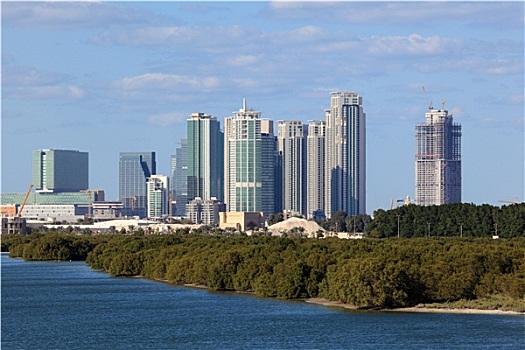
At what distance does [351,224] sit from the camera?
17825 cm

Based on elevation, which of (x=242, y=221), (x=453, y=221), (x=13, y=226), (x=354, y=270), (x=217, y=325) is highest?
(x=453, y=221)

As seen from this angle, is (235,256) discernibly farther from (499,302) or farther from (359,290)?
(499,302)

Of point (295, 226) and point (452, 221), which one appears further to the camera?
point (295, 226)

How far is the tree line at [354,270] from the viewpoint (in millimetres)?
59406

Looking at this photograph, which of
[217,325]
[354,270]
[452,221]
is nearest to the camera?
[217,325]

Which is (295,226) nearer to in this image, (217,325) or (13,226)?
(13,226)

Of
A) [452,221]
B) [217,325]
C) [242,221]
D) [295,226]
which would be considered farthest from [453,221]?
[242,221]

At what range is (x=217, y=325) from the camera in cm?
5447

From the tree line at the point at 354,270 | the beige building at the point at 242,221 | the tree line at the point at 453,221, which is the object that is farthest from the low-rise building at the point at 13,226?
the tree line at the point at 354,270

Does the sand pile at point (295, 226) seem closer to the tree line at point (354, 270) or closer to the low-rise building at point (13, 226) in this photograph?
the low-rise building at point (13, 226)

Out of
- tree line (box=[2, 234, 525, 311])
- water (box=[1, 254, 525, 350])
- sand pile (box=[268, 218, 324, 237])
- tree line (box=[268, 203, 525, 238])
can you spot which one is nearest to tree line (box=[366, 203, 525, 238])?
tree line (box=[268, 203, 525, 238])

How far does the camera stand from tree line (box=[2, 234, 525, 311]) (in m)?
59.4

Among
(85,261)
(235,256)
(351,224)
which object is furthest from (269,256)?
(351,224)

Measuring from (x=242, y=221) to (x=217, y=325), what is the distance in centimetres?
13479
